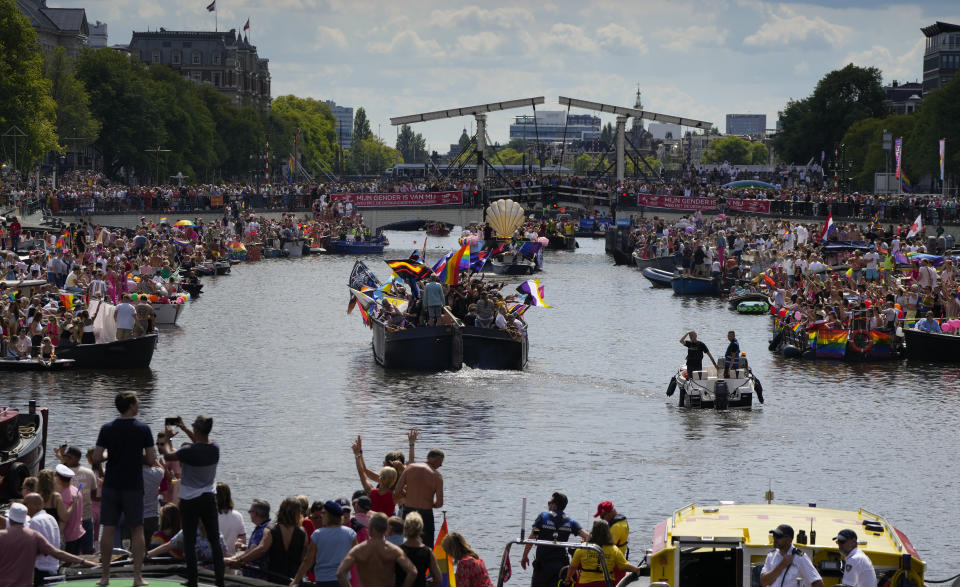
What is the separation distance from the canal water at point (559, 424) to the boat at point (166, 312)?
0.45m

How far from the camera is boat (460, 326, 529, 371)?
41656 mm

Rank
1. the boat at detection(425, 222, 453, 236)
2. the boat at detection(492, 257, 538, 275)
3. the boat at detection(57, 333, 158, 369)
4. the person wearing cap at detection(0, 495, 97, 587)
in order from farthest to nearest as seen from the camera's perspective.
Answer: the boat at detection(425, 222, 453, 236) → the boat at detection(492, 257, 538, 275) → the boat at detection(57, 333, 158, 369) → the person wearing cap at detection(0, 495, 97, 587)

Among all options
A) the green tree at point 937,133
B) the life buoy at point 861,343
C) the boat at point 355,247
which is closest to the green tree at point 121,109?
the boat at point 355,247

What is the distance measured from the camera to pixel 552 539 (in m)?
17.9

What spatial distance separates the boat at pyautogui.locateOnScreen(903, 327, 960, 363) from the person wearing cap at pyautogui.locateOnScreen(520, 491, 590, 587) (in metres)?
29.7

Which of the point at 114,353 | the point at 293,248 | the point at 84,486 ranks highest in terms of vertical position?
the point at 84,486

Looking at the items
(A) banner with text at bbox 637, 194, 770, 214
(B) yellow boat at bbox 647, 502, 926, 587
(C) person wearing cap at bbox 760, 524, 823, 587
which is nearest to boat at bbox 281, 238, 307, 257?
(A) banner with text at bbox 637, 194, 770, 214

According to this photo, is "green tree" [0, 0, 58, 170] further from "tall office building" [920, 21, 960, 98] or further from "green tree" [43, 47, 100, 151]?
"tall office building" [920, 21, 960, 98]

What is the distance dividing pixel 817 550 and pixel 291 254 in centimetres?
8607

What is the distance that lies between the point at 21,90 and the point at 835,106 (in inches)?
3787

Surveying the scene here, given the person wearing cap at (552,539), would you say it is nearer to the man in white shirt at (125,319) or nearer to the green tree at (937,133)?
the man in white shirt at (125,319)

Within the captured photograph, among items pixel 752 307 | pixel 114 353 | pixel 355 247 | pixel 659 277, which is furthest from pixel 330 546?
pixel 355 247

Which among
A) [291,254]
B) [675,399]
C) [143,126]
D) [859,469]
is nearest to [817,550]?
[859,469]

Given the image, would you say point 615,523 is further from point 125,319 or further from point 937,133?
point 937,133
